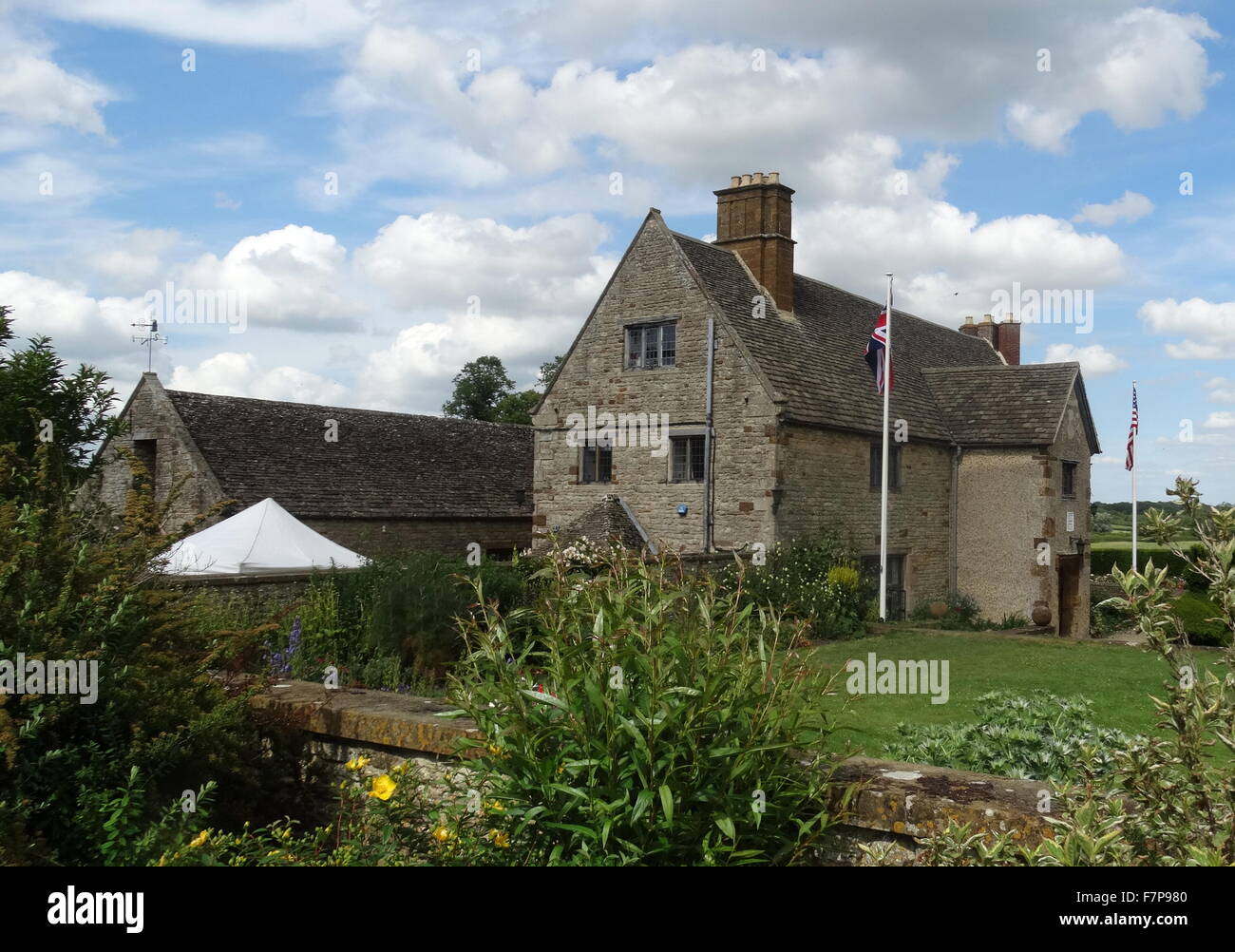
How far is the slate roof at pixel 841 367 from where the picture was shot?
22562 mm

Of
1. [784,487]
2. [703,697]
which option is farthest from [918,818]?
[784,487]

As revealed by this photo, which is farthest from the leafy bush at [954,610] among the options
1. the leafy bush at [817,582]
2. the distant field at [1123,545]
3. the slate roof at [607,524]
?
the distant field at [1123,545]

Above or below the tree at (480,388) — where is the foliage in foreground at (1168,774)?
below

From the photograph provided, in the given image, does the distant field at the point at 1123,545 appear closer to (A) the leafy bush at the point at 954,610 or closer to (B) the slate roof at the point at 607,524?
(A) the leafy bush at the point at 954,610

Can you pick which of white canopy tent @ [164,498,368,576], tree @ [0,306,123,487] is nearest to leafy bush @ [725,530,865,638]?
white canopy tent @ [164,498,368,576]

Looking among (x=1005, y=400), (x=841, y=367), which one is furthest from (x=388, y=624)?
(x=1005, y=400)

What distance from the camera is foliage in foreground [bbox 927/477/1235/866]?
3455mm

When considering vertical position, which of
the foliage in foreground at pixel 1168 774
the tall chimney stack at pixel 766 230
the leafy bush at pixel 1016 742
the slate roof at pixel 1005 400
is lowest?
the leafy bush at pixel 1016 742

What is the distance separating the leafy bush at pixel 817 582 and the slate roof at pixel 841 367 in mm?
2828
